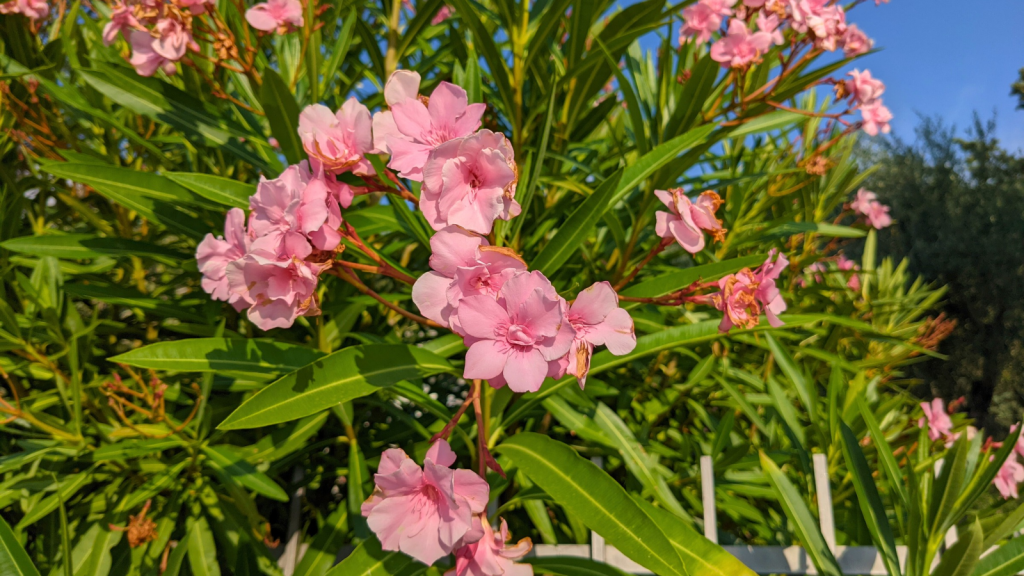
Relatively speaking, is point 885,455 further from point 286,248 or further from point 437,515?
point 286,248

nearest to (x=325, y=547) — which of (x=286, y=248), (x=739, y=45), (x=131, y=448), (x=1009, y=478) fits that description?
(x=131, y=448)

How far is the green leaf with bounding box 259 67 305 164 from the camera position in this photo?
91 centimetres

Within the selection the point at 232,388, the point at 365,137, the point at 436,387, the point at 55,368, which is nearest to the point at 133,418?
the point at 55,368

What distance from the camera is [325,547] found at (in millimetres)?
1064

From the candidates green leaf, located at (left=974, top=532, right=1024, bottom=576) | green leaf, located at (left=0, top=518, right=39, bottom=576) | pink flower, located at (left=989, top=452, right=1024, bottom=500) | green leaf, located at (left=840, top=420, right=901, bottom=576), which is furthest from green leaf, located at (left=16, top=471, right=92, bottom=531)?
pink flower, located at (left=989, top=452, right=1024, bottom=500)

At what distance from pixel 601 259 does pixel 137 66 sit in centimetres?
116

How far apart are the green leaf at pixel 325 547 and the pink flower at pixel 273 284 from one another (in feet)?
1.91

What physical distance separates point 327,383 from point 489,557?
1.07ft

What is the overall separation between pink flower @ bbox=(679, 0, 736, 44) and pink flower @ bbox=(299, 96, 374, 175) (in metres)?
1.03

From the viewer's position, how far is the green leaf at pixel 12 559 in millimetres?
806

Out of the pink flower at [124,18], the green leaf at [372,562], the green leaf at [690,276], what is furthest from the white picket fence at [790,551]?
the pink flower at [124,18]

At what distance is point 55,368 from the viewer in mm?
1191

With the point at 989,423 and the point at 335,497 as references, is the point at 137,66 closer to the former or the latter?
the point at 335,497

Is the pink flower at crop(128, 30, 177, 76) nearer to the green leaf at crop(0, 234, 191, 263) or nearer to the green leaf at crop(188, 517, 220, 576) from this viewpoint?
the green leaf at crop(0, 234, 191, 263)
